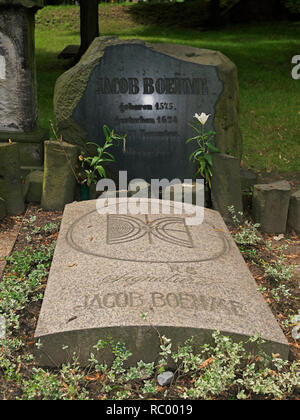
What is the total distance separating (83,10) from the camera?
41.7 feet

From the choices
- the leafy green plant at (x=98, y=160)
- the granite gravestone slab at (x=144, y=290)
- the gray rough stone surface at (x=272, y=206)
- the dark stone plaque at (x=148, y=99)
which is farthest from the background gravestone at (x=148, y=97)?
the granite gravestone slab at (x=144, y=290)

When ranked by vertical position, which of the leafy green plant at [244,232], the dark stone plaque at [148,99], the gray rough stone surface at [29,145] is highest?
the dark stone plaque at [148,99]

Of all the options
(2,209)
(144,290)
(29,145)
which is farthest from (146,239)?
(29,145)

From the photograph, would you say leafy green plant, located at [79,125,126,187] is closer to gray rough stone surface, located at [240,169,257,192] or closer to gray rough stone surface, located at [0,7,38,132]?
gray rough stone surface, located at [0,7,38,132]

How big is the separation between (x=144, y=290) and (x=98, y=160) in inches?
100.0

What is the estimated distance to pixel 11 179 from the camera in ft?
18.0

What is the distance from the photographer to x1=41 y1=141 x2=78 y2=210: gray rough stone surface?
214 inches

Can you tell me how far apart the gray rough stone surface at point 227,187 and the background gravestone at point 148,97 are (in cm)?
48

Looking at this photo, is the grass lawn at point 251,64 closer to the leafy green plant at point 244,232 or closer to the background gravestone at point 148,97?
the background gravestone at point 148,97

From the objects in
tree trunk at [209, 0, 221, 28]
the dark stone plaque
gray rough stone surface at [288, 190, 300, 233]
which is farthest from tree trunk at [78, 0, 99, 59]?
tree trunk at [209, 0, 221, 28]

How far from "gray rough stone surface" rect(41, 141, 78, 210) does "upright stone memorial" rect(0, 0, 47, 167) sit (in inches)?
51.0

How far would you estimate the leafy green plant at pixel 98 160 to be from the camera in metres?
5.62

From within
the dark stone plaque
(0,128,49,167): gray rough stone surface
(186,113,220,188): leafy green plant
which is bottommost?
(0,128,49,167): gray rough stone surface

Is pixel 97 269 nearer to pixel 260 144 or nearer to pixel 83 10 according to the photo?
pixel 260 144
